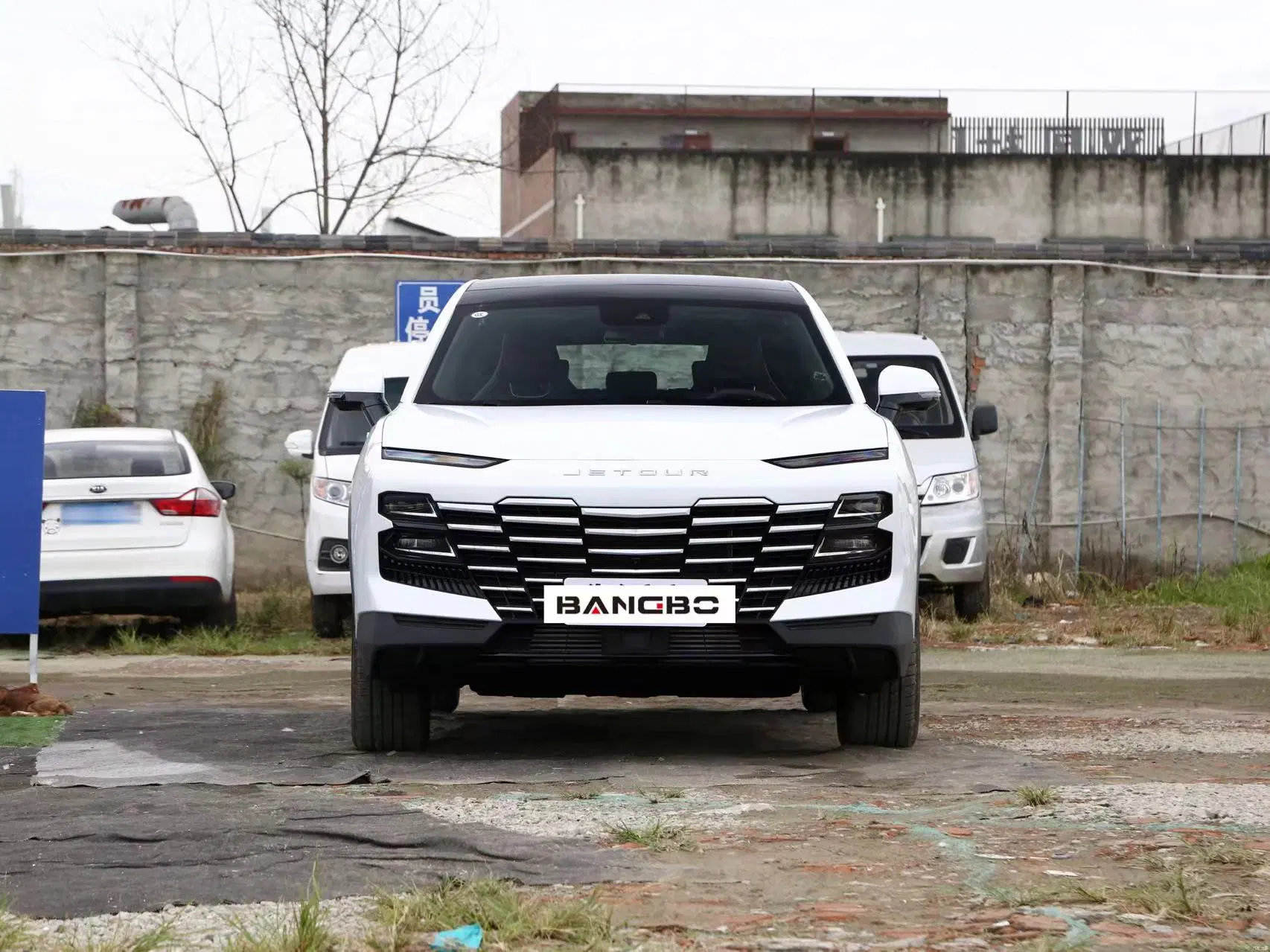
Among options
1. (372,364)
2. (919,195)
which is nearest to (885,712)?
(372,364)

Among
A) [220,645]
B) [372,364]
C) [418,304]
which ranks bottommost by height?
[220,645]

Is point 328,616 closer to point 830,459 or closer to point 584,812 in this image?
point 830,459

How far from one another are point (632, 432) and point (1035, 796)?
1927mm

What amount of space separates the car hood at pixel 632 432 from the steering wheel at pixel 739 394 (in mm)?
182

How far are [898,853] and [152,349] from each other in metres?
14.6

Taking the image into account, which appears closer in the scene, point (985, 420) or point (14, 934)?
point (14, 934)

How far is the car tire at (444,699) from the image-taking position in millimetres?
7688

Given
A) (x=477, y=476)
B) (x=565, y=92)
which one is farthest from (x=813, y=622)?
(x=565, y=92)

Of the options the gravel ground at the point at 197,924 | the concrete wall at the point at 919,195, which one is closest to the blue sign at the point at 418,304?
the gravel ground at the point at 197,924

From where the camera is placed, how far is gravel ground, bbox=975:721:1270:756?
7.31m

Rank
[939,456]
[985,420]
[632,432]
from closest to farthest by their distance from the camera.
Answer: [632,432] → [939,456] → [985,420]

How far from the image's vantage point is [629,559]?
6.54 m

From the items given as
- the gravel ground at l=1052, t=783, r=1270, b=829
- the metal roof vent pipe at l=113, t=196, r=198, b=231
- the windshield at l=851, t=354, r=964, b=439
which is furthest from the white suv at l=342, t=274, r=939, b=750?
the metal roof vent pipe at l=113, t=196, r=198, b=231

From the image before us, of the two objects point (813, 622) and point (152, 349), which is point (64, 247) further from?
point (813, 622)
